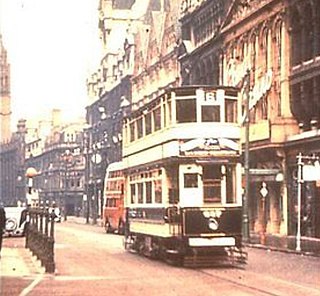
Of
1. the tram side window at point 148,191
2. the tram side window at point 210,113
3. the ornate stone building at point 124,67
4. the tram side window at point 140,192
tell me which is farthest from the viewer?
the ornate stone building at point 124,67

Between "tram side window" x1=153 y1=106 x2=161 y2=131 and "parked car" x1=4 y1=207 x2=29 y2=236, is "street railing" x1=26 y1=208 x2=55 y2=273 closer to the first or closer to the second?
"tram side window" x1=153 y1=106 x2=161 y2=131

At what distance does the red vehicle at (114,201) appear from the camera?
58.2 meters

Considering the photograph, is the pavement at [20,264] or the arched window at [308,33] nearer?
the pavement at [20,264]

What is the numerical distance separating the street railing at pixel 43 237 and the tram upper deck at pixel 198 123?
406 centimetres

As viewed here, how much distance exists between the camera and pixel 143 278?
25906 mm

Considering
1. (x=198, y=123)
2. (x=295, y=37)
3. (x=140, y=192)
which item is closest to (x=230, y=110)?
(x=198, y=123)

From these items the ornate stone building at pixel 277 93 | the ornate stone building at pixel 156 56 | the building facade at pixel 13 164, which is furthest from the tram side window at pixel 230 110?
the building facade at pixel 13 164

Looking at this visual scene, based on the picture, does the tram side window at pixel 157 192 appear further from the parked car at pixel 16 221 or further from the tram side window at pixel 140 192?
the parked car at pixel 16 221

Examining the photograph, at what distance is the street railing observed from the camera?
28.1 metres

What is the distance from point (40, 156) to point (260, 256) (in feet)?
445

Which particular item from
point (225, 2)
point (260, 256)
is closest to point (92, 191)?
point (225, 2)

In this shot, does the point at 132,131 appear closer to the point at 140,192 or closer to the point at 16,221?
the point at 140,192

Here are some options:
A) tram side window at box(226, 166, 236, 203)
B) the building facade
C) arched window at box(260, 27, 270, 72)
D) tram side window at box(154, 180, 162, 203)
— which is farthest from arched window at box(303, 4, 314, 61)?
the building facade

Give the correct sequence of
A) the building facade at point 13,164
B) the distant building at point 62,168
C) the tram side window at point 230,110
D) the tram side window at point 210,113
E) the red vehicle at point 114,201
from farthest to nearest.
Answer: the building facade at point 13,164
the distant building at point 62,168
the red vehicle at point 114,201
the tram side window at point 230,110
the tram side window at point 210,113
